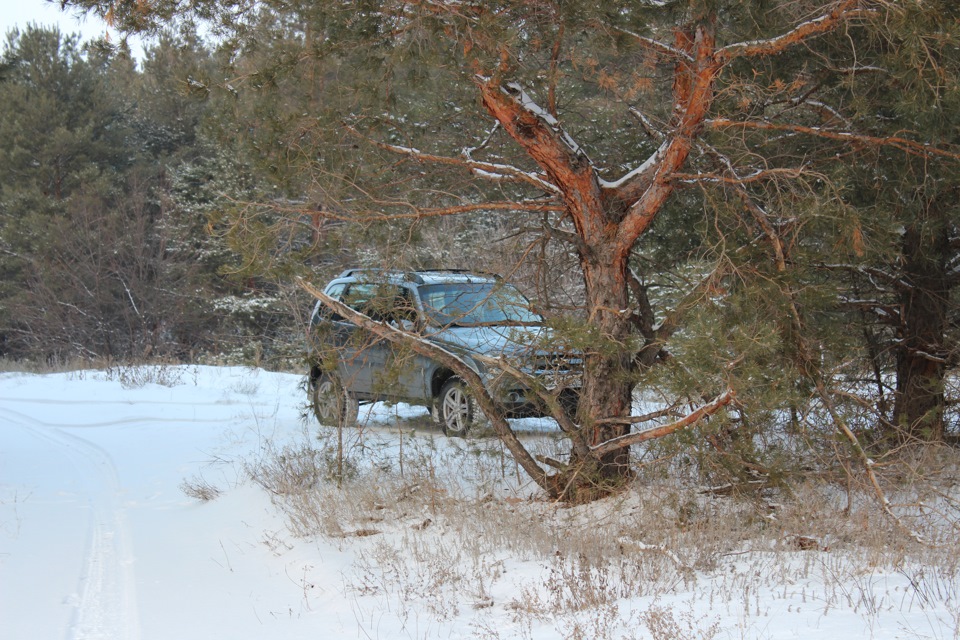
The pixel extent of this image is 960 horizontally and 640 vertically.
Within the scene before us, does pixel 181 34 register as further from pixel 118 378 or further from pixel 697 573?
pixel 118 378

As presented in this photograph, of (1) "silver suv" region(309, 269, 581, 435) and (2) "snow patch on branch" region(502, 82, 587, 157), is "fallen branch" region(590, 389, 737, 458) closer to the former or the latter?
(1) "silver suv" region(309, 269, 581, 435)

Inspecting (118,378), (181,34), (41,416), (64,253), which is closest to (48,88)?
(64,253)

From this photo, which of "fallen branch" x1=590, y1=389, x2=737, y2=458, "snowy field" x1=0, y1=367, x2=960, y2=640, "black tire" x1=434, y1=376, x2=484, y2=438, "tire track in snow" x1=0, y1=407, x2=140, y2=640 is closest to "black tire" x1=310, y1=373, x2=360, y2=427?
"snowy field" x1=0, y1=367, x2=960, y2=640

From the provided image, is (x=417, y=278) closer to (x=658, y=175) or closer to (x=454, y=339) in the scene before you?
(x=454, y=339)

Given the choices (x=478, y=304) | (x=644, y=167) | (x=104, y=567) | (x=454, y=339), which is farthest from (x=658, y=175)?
(x=104, y=567)

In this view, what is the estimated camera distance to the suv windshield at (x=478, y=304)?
25.1 ft

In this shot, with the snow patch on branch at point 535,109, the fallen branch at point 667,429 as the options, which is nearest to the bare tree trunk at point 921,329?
the fallen branch at point 667,429

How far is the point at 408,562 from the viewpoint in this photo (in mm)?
6414

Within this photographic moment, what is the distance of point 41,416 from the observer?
14641 mm

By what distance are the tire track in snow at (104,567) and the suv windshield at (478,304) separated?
3150 millimetres

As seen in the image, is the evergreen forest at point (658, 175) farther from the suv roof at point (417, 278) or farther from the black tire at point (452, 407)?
the black tire at point (452, 407)

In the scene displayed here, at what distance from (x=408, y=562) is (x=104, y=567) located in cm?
230

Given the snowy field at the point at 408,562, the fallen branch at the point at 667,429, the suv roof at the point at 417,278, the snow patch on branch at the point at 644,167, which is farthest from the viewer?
the suv roof at the point at 417,278

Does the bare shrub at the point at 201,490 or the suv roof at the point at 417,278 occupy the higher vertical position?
the suv roof at the point at 417,278
